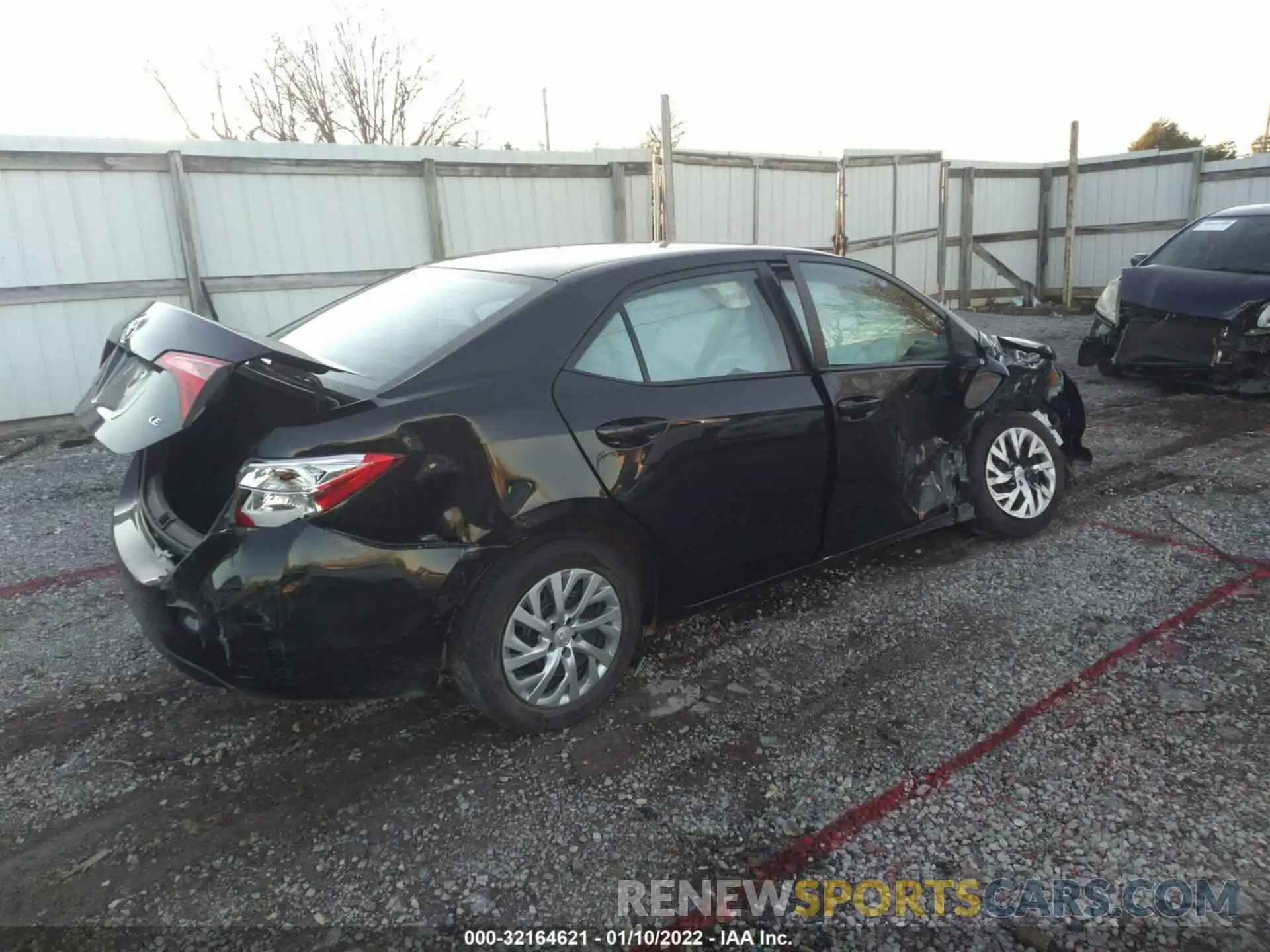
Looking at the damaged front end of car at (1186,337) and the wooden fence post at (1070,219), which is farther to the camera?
the wooden fence post at (1070,219)

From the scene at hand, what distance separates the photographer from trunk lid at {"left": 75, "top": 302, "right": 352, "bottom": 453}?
2404 mm

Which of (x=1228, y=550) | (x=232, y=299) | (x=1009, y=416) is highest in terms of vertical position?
(x=232, y=299)

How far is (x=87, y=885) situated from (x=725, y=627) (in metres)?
2.35

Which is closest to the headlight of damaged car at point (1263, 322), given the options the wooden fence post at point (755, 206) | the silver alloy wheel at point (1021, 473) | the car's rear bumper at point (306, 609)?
the silver alloy wheel at point (1021, 473)

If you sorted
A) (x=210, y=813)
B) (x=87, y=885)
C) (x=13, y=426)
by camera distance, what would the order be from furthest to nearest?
(x=13, y=426) < (x=210, y=813) < (x=87, y=885)

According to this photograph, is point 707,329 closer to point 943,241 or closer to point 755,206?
point 755,206

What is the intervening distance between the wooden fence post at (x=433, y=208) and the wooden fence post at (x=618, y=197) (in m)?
2.09

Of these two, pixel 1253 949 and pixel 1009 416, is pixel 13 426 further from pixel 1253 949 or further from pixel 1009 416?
pixel 1253 949

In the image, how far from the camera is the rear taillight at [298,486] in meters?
2.45

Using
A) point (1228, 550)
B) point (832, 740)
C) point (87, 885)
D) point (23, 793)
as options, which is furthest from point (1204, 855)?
point (23, 793)

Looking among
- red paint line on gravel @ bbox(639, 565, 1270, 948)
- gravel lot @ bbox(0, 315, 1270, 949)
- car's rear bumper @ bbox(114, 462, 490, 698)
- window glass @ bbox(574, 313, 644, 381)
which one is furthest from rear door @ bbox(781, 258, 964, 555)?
car's rear bumper @ bbox(114, 462, 490, 698)

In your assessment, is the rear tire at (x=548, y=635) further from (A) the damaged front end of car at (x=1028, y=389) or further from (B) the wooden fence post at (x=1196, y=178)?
(B) the wooden fence post at (x=1196, y=178)

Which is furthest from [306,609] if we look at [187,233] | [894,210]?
[894,210]

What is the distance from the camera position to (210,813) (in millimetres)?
2602
